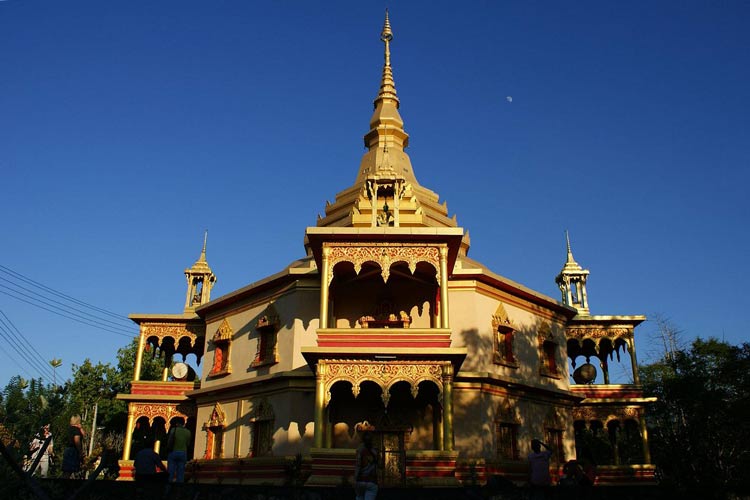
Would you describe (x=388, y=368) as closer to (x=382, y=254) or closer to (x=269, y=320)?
(x=382, y=254)

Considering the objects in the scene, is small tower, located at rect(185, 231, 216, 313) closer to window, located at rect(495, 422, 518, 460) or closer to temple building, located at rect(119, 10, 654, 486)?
temple building, located at rect(119, 10, 654, 486)

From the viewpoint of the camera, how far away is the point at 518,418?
23.1 meters

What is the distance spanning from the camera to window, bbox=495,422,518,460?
2198cm

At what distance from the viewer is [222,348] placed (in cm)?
2636

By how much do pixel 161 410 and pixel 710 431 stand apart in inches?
975

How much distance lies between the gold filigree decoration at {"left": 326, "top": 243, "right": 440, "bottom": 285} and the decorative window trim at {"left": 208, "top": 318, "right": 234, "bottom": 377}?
759cm

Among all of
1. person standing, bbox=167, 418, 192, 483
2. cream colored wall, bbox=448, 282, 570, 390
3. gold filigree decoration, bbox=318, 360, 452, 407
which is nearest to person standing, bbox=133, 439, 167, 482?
person standing, bbox=167, 418, 192, 483

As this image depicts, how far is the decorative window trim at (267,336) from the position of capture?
77.9 feet

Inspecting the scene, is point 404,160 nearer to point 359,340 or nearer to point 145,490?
point 359,340

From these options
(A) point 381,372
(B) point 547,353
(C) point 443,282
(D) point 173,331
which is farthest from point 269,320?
(B) point 547,353

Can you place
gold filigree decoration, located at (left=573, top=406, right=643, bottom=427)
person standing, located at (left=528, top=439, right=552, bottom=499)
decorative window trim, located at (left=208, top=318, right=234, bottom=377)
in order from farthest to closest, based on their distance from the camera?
1. gold filigree decoration, located at (left=573, top=406, right=643, bottom=427)
2. decorative window trim, located at (left=208, top=318, right=234, bottom=377)
3. person standing, located at (left=528, top=439, right=552, bottom=499)

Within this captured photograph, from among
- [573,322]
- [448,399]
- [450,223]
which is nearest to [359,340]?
[448,399]

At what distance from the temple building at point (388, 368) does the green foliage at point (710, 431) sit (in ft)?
14.1

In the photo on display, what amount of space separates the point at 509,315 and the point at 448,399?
7089mm
